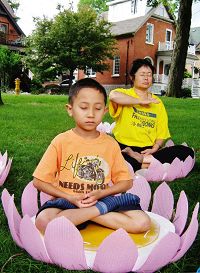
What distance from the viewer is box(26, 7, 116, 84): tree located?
84.5 feet

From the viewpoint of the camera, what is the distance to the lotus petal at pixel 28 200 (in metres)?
2.71

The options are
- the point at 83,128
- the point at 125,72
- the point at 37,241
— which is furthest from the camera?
the point at 125,72

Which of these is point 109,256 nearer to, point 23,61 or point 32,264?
point 32,264

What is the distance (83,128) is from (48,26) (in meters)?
25.6

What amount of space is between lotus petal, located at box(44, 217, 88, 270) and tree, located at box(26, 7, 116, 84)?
2399 cm

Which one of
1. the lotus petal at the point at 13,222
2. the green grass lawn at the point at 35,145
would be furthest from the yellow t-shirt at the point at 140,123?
the lotus petal at the point at 13,222

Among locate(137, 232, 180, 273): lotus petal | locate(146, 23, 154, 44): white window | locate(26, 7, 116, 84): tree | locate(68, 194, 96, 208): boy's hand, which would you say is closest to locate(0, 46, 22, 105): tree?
locate(26, 7, 116, 84): tree

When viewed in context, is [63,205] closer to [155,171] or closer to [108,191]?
[108,191]

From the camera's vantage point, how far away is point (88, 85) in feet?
8.11

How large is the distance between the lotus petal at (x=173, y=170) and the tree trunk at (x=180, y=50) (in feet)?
41.4

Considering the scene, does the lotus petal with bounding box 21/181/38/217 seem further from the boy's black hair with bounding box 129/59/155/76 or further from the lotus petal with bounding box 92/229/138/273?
the boy's black hair with bounding box 129/59/155/76

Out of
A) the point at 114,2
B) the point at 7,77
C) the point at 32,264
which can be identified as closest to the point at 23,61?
the point at 7,77

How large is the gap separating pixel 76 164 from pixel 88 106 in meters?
0.35

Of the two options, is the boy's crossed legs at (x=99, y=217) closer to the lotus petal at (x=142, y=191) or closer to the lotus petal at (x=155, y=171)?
the lotus petal at (x=142, y=191)
